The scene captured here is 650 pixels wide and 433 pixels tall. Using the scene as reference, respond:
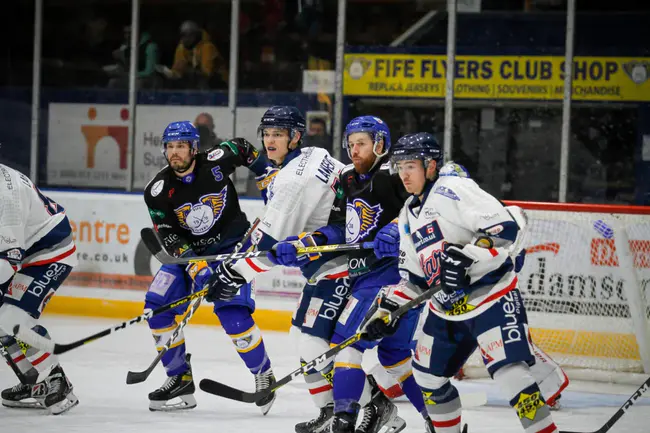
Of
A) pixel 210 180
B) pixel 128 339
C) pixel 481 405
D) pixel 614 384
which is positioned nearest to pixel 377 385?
pixel 481 405

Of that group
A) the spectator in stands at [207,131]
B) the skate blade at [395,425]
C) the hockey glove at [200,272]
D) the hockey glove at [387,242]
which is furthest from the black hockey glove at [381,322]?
the spectator in stands at [207,131]

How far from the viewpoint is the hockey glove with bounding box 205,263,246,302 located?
13.1ft

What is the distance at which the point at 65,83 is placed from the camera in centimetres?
793

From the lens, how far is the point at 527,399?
10.2 feet

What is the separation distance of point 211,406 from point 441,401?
1.61 metres

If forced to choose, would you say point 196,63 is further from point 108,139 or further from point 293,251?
point 293,251

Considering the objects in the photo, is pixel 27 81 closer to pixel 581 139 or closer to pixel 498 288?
pixel 581 139

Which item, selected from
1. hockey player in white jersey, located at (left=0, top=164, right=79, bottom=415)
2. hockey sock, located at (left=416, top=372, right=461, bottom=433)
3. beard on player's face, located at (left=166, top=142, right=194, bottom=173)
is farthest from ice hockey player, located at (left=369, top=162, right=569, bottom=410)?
hockey player in white jersey, located at (left=0, top=164, right=79, bottom=415)

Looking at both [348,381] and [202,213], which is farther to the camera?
[202,213]

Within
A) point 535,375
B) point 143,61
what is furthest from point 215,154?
point 143,61

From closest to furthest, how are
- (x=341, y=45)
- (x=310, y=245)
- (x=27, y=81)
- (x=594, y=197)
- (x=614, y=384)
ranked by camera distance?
(x=310, y=245) → (x=614, y=384) → (x=594, y=197) → (x=341, y=45) → (x=27, y=81)

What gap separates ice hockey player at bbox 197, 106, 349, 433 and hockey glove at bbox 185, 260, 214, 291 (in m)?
0.39

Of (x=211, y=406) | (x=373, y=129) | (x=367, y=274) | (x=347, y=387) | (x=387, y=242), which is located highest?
(x=373, y=129)

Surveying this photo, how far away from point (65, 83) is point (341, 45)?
84.4 inches
